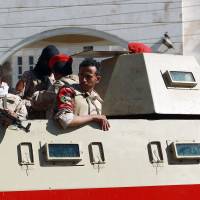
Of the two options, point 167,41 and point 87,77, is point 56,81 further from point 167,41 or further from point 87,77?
point 167,41

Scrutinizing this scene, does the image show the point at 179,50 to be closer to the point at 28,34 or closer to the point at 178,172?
the point at 28,34

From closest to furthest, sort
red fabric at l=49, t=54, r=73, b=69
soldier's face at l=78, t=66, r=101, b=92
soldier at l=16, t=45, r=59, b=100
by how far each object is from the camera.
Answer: soldier's face at l=78, t=66, r=101, b=92, red fabric at l=49, t=54, r=73, b=69, soldier at l=16, t=45, r=59, b=100

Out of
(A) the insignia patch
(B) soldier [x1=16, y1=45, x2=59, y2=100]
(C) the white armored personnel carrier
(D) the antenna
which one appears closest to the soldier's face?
(A) the insignia patch

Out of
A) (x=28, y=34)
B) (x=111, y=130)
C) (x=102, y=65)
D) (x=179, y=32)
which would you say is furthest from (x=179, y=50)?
(x=111, y=130)

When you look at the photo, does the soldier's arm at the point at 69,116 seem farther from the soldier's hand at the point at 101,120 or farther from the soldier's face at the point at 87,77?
the soldier's face at the point at 87,77

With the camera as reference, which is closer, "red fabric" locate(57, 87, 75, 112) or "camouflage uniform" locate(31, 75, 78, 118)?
"red fabric" locate(57, 87, 75, 112)

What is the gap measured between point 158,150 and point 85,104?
81cm

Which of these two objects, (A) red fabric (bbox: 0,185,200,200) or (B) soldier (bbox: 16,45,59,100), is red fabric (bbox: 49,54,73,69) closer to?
(B) soldier (bbox: 16,45,59,100)

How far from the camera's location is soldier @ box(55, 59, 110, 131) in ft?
28.6

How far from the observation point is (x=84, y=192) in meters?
8.59

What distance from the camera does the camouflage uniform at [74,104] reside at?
8.70 metres

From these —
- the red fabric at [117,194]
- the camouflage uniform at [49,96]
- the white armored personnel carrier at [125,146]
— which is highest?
the camouflage uniform at [49,96]

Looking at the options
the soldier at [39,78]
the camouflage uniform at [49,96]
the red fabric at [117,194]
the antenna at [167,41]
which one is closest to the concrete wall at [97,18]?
the antenna at [167,41]

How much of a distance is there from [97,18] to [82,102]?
11.1m
